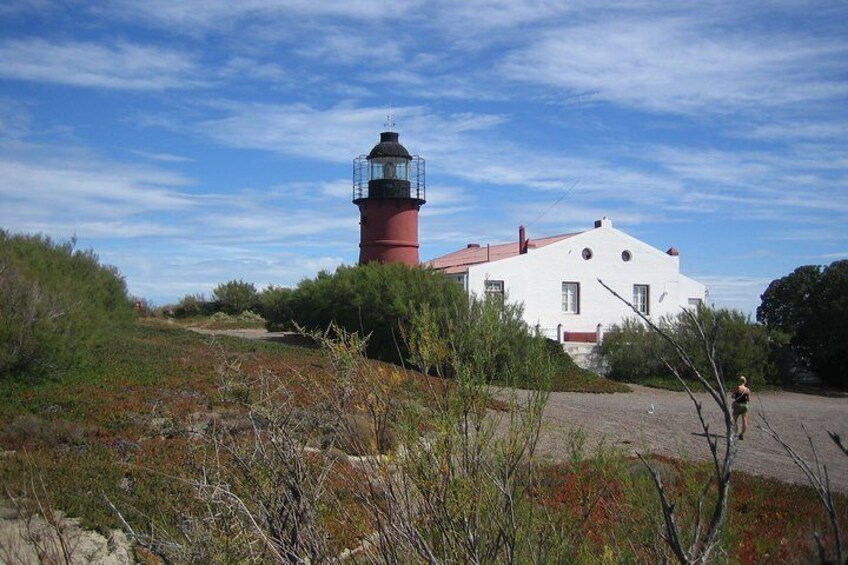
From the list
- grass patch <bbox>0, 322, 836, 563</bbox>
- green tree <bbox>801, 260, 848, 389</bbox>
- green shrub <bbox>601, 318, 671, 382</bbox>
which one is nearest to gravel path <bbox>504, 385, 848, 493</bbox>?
green shrub <bbox>601, 318, 671, 382</bbox>

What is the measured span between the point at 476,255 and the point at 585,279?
20.7 feet

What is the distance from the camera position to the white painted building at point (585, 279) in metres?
29.1

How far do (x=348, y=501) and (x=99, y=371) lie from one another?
1402 cm

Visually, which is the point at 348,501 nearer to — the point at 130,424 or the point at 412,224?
the point at 130,424

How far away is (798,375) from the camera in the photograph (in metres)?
27.8

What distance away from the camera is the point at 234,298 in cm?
4272

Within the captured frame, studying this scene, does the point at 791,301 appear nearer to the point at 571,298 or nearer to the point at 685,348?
the point at 685,348

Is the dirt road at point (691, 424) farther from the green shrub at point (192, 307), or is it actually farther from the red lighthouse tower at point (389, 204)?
the green shrub at point (192, 307)

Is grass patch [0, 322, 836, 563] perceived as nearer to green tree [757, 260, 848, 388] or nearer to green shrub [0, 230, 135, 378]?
green shrub [0, 230, 135, 378]

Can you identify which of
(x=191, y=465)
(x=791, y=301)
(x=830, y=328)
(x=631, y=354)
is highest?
(x=791, y=301)

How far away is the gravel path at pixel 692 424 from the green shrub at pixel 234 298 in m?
23.1

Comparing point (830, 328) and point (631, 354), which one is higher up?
point (830, 328)

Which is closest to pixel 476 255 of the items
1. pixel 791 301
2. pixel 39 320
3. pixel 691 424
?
pixel 791 301

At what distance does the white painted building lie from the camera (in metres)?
29.1
